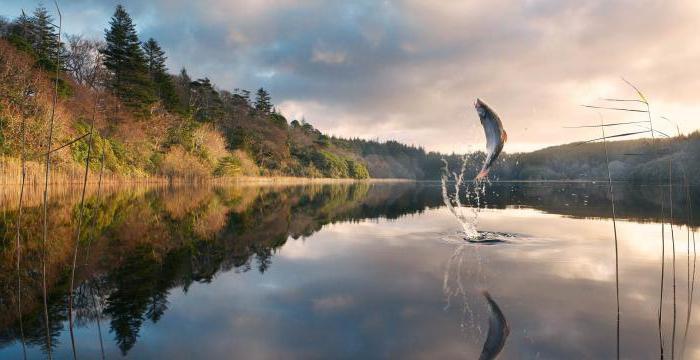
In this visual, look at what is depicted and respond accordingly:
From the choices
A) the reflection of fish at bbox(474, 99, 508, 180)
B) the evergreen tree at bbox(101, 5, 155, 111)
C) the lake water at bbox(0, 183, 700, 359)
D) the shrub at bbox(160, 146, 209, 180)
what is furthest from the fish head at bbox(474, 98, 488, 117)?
the evergreen tree at bbox(101, 5, 155, 111)

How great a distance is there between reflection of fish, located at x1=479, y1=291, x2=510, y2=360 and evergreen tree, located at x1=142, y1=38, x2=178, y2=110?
47827 mm

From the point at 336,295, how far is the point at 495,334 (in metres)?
2.04

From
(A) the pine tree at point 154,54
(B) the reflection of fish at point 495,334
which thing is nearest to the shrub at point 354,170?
(A) the pine tree at point 154,54

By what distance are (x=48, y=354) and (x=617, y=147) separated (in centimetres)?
12943

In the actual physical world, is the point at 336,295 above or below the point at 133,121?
below

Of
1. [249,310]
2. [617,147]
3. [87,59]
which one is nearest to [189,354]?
[249,310]

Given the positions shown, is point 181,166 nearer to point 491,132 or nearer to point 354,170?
point 491,132

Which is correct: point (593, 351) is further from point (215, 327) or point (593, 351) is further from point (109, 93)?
point (109, 93)

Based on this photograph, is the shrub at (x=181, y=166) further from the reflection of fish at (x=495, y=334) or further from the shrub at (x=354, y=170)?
the shrub at (x=354, y=170)

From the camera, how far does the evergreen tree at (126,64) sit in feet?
130

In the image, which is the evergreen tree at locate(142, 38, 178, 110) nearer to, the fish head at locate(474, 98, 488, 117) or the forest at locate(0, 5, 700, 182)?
the forest at locate(0, 5, 700, 182)

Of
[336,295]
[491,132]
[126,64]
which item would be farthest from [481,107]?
[126,64]

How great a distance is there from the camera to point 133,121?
38.4 meters

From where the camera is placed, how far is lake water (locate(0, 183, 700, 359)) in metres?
3.46
